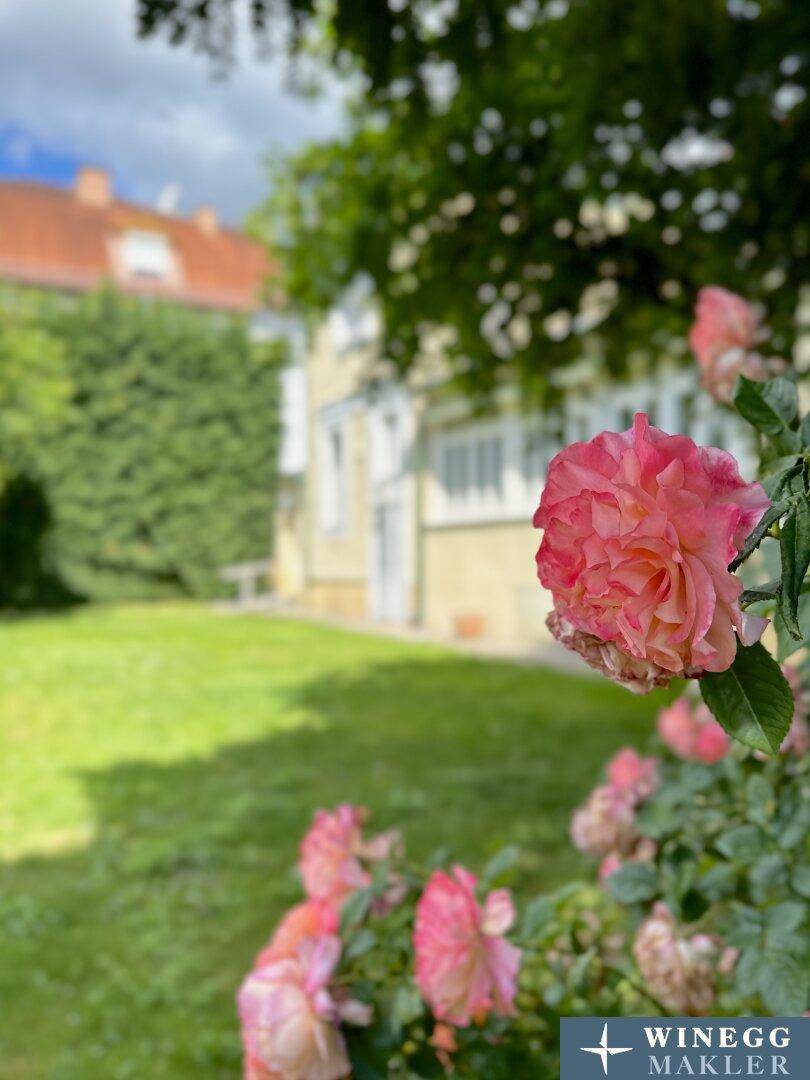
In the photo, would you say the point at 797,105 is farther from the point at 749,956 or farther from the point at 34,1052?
the point at 34,1052

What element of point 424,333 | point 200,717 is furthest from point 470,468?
point 424,333

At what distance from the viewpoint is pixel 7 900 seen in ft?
11.2

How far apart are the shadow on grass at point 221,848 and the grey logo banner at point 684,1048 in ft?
1.54

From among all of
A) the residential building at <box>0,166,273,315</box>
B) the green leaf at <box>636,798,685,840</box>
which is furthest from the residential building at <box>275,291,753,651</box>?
the residential building at <box>0,166,273,315</box>

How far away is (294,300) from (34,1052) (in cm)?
335

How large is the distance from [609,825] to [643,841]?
0.07 m

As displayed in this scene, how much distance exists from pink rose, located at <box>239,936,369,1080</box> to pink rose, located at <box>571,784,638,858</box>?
44 centimetres

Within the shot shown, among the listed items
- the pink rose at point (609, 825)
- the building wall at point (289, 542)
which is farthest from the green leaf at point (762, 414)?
the building wall at point (289, 542)

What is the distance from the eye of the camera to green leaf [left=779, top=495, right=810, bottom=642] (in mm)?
457

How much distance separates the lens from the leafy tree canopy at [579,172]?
9.30 ft

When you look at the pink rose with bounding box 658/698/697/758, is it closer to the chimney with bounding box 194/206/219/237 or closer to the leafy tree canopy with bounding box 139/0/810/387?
the leafy tree canopy with bounding box 139/0/810/387

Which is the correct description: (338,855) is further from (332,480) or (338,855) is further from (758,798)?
(332,480)

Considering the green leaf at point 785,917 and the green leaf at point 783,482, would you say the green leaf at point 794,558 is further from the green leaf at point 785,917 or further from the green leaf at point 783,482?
the green leaf at point 785,917

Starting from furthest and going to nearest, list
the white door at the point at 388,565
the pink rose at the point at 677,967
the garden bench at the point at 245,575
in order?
the garden bench at the point at 245,575
the white door at the point at 388,565
the pink rose at the point at 677,967
